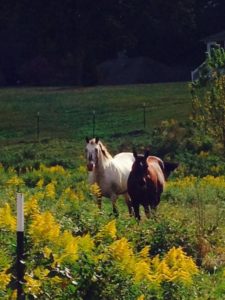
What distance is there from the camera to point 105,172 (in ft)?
67.8

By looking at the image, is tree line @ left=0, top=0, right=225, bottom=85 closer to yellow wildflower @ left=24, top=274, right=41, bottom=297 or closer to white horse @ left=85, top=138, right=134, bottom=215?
white horse @ left=85, top=138, right=134, bottom=215

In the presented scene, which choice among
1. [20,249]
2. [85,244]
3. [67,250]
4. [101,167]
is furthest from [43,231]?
[101,167]

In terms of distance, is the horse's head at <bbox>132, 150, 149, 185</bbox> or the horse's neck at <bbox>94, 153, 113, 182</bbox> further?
the horse's neck at <bbox>94, 153, 113, 182</bbox>

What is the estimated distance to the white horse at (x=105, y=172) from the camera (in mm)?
20438

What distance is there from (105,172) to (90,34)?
4735cm

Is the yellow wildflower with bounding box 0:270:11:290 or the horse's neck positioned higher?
the horse's neck

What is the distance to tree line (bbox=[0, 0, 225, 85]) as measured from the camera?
6625 cm

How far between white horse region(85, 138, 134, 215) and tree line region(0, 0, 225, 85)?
4451cm

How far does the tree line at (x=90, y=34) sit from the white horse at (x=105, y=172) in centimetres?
4451

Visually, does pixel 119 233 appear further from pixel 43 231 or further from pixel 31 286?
pixel 31 286

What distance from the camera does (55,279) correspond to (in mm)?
10320

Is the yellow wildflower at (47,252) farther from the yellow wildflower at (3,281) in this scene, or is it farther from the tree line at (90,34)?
the tree line at (90,34)

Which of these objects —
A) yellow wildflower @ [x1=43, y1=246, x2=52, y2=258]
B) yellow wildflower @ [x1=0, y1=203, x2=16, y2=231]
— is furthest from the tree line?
yellow wildflower @ [x1=43, y1=246, x2=52, y2=258]

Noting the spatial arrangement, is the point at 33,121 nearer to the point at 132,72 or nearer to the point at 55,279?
the point at 132,72
